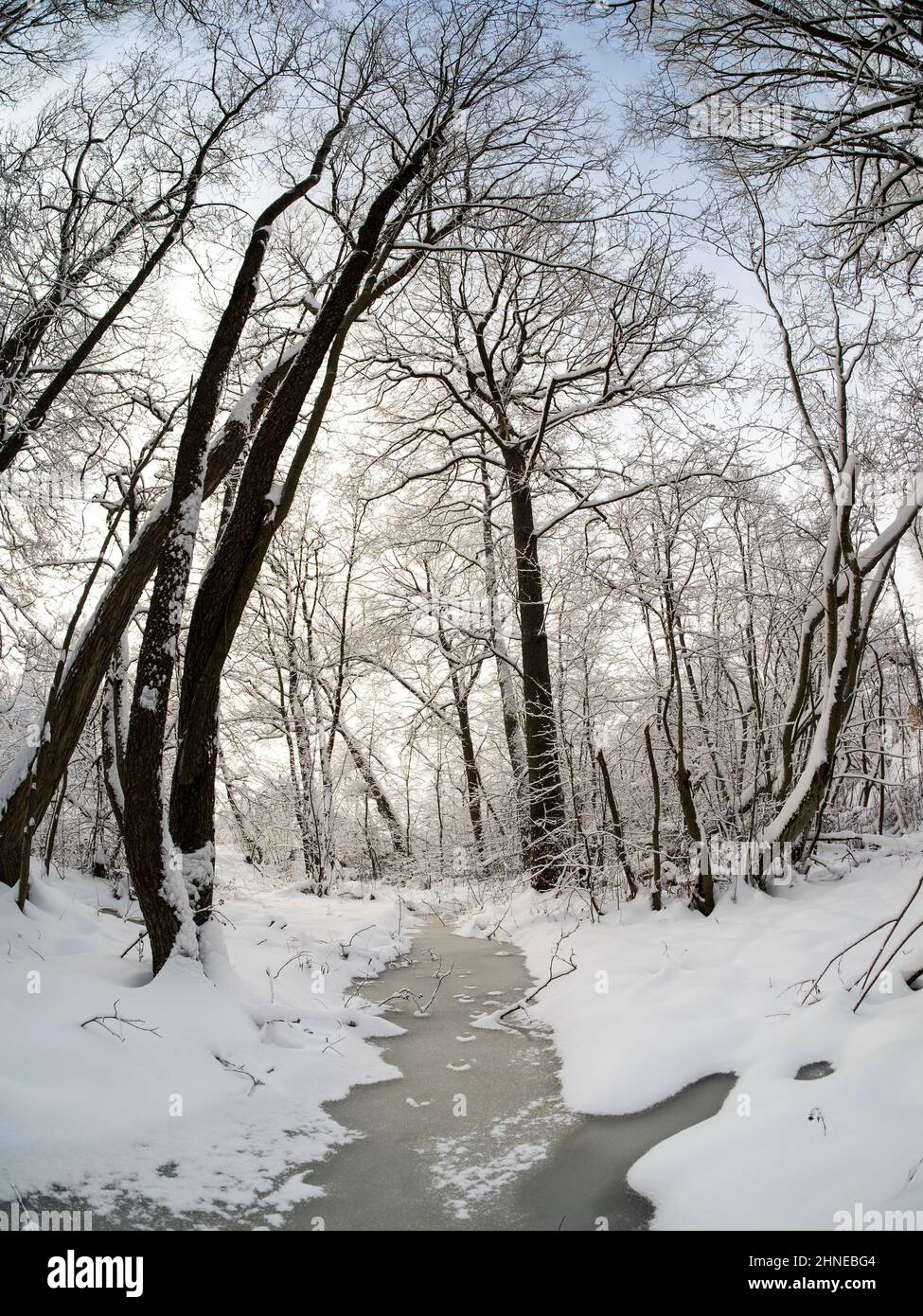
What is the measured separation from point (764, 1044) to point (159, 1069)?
3041 mm

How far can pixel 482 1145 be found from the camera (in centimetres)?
332

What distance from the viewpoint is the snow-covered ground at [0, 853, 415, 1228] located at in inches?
108

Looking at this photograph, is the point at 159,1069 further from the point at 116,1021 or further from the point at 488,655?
the point at 488,655

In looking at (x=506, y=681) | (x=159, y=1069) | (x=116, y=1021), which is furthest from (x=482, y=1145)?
(x=506, y=681)

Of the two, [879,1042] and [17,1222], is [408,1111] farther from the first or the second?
[879,1042]

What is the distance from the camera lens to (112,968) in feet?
14.8

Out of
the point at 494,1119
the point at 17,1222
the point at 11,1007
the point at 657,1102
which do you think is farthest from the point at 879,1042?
the point at 11,1007

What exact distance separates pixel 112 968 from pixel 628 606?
251 inches

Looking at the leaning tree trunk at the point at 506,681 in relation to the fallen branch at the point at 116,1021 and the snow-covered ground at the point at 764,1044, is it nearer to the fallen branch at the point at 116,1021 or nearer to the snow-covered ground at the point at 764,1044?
the snow-covered ground at the point at 764,1044

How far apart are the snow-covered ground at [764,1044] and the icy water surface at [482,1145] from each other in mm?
156

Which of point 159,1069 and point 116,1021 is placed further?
point 116,1021

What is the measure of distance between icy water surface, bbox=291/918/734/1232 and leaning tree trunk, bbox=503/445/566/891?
4.19 m

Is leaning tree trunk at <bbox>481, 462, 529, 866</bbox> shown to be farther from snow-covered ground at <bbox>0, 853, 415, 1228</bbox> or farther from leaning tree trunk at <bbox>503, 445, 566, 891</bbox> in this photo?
snow-covered ground at <bbox>0, 853, 415, 1228</bbox>

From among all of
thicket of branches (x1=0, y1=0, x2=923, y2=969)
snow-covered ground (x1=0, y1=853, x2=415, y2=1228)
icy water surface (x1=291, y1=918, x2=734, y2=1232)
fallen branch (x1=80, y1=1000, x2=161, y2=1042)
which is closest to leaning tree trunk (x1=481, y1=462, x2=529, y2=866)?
thicket of branches (x1=0, y1=0, x2=923, y2=969)
